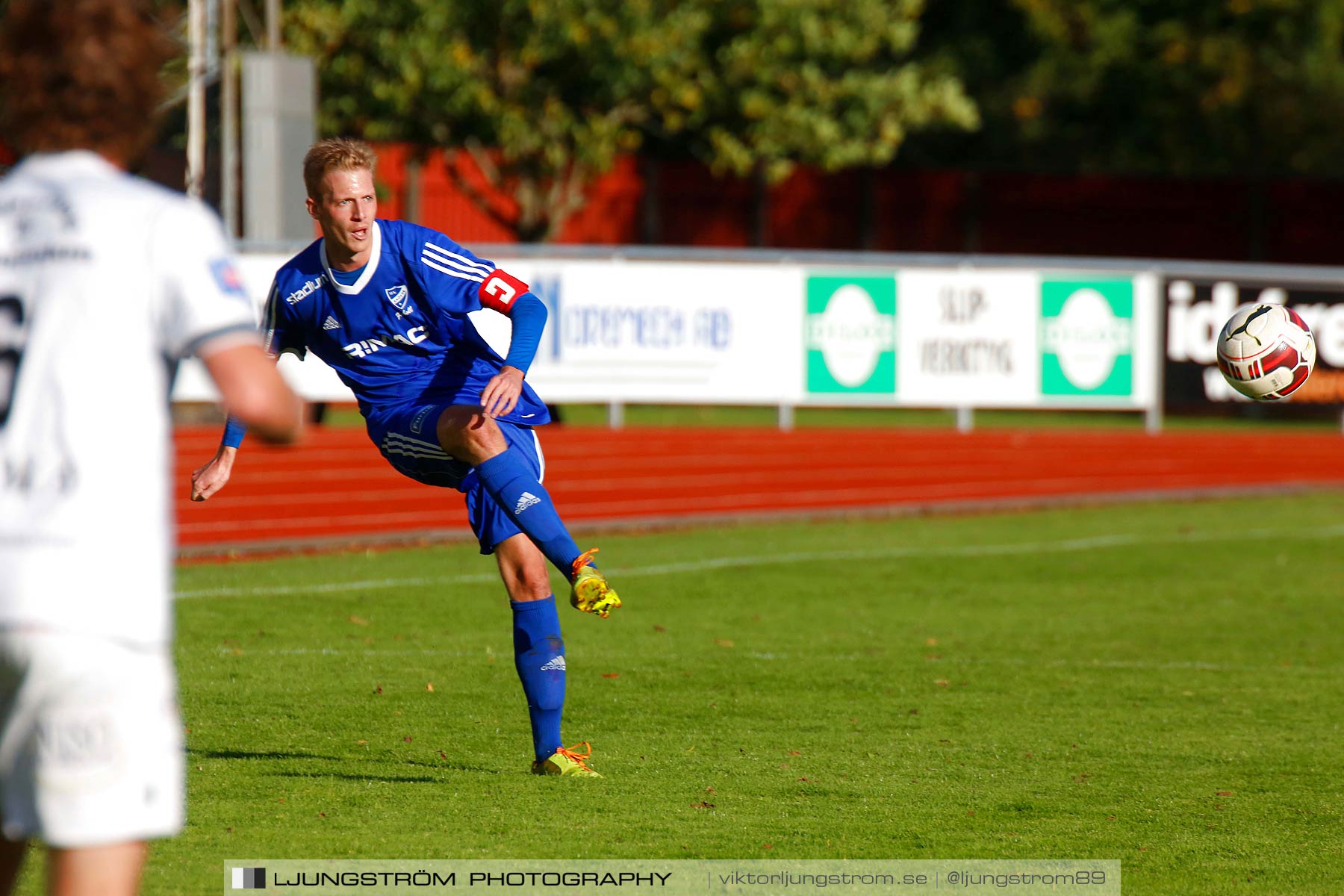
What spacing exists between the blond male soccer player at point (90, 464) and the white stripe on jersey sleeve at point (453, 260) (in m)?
2.99

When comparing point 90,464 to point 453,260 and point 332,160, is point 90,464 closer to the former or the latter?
point 332,160

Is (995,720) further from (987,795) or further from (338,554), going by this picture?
(338,554)

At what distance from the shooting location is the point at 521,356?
5234 mm

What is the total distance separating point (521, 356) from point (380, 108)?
62.2 ft

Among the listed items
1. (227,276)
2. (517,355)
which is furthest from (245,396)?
(517,355)

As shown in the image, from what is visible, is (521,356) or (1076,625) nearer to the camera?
(521,356)

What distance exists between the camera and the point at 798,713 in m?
6.72

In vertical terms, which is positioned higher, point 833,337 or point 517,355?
point 833,337

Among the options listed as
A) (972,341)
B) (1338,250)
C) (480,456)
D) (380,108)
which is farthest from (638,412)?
(480,456)

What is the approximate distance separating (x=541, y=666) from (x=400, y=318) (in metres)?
1.23

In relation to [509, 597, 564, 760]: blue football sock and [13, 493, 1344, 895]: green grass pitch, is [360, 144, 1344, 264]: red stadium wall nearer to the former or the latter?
[13, 493, 1344, 895]: green grass pitch

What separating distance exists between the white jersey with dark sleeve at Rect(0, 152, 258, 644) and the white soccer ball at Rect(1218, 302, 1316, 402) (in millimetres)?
6199

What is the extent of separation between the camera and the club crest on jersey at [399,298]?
551 cm

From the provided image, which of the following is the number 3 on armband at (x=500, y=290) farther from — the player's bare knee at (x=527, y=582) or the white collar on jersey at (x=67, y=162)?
the white collar on jersey at (x=67, y=162)
